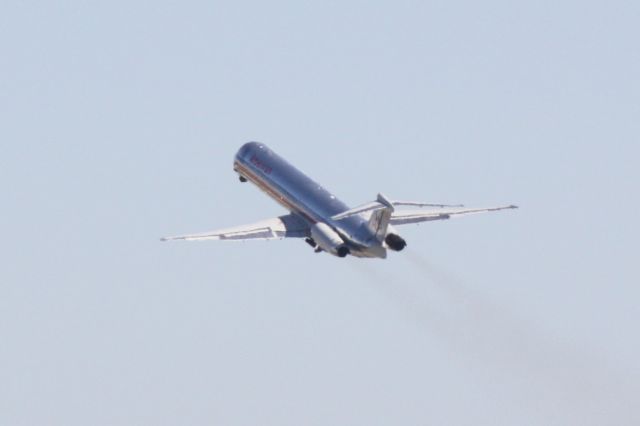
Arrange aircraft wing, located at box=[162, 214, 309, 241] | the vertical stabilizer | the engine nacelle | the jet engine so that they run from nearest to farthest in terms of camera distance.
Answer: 1. the vertical stabilizer
2. the engine nacelle
3. the jet engine
4. aircraft wing, located at box=[162, 214, 309, 241]

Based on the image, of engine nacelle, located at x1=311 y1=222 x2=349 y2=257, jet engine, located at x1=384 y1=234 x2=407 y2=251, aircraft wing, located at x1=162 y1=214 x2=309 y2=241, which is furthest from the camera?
aircraft wing, located at x1=162 y1=214 x2=309 y2=241

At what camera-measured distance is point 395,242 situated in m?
191

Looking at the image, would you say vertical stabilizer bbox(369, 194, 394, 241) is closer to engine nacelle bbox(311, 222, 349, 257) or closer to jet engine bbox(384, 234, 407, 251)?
jet engine bbox(384, 234, 407, 251)

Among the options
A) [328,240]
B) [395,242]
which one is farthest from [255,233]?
[395,242]

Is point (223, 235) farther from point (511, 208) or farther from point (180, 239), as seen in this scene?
point (511, 208)

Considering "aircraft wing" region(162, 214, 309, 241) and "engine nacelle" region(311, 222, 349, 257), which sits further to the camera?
"aircraft wing" region(162, 214, 309, 241)

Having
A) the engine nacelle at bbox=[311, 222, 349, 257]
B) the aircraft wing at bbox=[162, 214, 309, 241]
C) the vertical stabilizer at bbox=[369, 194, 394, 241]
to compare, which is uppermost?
the vertical stabilizer at bbox=[369, 194, 394, 241]

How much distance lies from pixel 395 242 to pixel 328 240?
506 centimetres

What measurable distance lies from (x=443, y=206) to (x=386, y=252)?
10.0m

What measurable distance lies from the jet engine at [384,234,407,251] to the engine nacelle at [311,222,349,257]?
126 inches

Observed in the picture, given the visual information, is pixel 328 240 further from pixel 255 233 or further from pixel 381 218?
pixel 255 233

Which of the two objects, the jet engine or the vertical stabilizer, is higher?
the vertical stabilizer

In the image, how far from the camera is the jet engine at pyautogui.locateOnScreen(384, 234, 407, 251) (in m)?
191

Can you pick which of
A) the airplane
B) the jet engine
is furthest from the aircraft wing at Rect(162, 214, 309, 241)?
the jet engine
